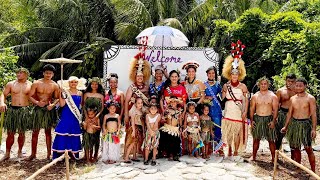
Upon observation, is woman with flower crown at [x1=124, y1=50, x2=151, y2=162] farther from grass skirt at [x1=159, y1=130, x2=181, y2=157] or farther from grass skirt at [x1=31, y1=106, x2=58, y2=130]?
grass skirt at [x1=31, y1=106, x2=58, y2=130]

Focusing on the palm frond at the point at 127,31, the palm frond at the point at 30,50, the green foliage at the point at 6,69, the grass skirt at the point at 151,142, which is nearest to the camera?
the grass skirt at the point at 151,142

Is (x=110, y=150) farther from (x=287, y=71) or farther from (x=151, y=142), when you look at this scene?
(x=287, y=71)

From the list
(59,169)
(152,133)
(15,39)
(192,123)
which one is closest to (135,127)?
(152,133)

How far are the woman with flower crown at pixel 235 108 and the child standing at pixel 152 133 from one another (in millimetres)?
1040

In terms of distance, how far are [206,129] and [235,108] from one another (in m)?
0.52

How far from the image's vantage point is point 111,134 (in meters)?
5.13

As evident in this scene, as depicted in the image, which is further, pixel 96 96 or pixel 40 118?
pixel 40 118

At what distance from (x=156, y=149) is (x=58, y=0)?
9.00m

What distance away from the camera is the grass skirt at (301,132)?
4.71 meters

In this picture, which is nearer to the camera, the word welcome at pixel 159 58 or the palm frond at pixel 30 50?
the word welcome at pixel 159 58

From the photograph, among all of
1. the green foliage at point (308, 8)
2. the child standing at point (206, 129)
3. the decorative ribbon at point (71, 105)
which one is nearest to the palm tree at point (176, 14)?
the green foliage at point (308, 8)

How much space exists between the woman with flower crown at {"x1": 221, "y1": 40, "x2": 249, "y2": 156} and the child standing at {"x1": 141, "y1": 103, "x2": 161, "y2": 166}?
1.04m

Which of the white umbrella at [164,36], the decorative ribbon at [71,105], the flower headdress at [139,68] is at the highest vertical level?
the white umbrella at [164,36]

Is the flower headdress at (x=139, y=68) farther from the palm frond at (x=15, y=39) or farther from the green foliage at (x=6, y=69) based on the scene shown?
the palm frond at (x=15, y=39)
